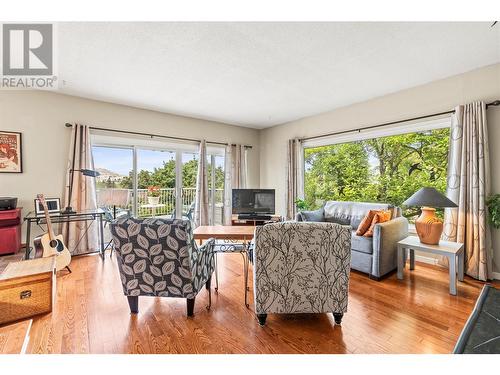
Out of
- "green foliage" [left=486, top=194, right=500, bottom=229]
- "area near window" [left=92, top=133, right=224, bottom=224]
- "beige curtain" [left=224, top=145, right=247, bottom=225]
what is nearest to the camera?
"green foliage" [left=486, top=194, right=500, bottom=229]

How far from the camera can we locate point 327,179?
478cm

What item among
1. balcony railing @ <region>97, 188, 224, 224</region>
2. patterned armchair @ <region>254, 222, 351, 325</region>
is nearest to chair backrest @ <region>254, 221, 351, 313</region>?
patterned armchair @ <region>254, 222, 351, 325</region>

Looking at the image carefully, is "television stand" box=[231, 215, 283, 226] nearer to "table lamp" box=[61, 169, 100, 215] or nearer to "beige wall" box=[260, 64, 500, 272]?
"beige wall" box=[260, 64, 500, 272]

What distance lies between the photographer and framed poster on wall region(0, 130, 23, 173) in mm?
3178

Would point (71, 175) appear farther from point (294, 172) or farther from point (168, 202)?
point (294, 172)

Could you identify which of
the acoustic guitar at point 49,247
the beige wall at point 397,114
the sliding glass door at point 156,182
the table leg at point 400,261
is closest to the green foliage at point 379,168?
the beige wall at point 397,114

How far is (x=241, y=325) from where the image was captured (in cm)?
191

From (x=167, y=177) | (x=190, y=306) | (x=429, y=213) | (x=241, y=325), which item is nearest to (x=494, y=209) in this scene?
(x=429, y=213)

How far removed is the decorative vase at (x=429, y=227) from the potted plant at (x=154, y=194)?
4253 millimetres

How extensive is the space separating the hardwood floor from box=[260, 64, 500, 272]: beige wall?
5.02 feet

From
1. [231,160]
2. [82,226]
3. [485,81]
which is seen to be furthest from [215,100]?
[485,81]

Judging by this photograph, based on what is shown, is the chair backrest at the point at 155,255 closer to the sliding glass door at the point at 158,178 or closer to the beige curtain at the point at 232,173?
the sliding glass door at the point at 158,178

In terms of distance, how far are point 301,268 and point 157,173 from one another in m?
3.75

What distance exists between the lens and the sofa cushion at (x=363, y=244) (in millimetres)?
2922
